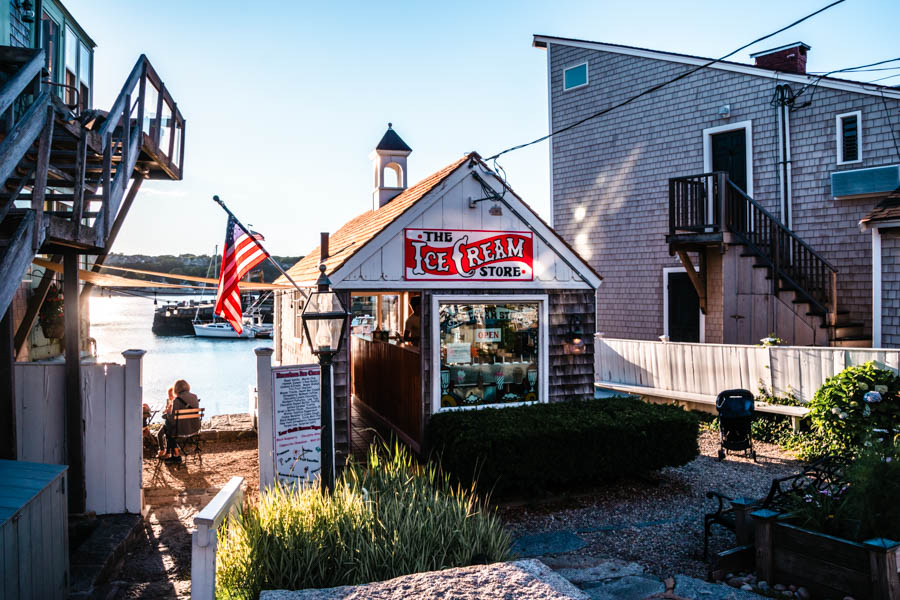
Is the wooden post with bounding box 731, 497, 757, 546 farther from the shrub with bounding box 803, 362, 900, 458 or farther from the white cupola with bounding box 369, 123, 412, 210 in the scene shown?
the white cupola with bounding box 369, 123, 412, 210

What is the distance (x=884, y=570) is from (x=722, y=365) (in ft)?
24.9

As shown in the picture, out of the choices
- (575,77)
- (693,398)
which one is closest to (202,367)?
(575,77)

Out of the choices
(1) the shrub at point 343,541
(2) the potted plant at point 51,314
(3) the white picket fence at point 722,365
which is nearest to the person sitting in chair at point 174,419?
(2) the potted plant at point 51,314

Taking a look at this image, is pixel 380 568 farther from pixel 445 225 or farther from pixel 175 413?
pixel 175 413

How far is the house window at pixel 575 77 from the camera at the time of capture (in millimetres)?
17406

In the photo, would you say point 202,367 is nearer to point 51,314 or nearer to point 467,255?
point 51,314

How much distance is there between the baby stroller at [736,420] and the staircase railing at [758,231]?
160 inches

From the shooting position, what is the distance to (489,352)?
9.27 meters

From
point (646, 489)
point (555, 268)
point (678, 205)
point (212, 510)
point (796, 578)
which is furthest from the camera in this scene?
point (678, 205)

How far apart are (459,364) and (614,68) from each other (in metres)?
11.4

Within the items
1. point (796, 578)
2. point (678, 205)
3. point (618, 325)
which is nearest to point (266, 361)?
point (796, 578)

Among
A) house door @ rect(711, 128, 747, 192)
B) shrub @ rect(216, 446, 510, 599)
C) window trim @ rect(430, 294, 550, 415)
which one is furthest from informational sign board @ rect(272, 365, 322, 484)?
house door @ rect(711, 128, 747, 192)

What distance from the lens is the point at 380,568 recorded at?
13.7 feet

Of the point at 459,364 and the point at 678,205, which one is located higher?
the point at 678,205
